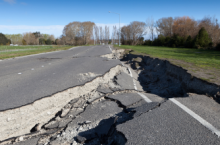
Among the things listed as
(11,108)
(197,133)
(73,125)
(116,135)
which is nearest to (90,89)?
(73,125)

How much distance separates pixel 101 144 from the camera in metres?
2.59

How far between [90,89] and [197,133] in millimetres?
3340

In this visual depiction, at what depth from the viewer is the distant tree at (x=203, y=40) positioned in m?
23.2

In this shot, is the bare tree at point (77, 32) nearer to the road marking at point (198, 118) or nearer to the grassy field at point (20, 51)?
the grassy field at point (20, 51)

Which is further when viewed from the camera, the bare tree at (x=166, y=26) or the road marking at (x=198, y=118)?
the bare tree at (x=166, y=26)

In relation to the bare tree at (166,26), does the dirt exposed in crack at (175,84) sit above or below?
below

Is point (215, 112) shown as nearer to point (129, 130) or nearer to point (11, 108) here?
point (129, 130)

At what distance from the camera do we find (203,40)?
2356 cm

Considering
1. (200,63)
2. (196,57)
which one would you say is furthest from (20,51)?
(200,63)

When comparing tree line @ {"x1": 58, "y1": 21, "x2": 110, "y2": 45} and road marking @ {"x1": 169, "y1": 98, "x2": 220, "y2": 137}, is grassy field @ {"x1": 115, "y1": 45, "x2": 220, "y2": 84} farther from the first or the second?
tree line @ {"x1": 58, "y1": 21, "x2": 110, "y2": 45}

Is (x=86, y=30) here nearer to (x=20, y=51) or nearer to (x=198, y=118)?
(x=20, y=51)

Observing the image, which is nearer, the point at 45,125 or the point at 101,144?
the point at 101,144

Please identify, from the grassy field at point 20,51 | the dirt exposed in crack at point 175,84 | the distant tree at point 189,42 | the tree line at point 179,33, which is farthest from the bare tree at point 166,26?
the dirt exposed in crack at point 175,84

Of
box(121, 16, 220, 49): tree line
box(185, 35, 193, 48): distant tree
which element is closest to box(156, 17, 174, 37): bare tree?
box(121, 16, 220, 49): tree line
